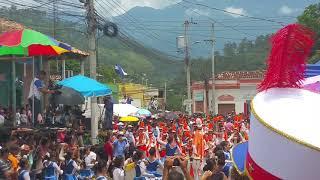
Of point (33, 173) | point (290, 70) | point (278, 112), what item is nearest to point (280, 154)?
point (278, 112)

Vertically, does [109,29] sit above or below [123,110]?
above

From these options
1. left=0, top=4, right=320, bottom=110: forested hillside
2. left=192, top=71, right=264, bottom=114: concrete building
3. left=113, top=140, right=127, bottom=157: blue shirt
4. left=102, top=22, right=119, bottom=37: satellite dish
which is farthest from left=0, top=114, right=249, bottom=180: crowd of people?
left=192, top=71, right=264, bottom=114: concrete building

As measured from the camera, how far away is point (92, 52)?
1714 cm

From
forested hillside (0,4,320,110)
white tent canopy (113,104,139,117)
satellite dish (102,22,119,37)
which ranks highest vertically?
forested hillside (0,4,320,110)

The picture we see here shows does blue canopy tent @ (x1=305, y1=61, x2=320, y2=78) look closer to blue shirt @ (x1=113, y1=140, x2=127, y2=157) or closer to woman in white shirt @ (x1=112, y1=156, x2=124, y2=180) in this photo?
woman in white shirt @ (x1=112, y1=156, x2=124, y2=180)

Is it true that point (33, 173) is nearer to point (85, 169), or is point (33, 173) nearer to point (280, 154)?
point (85, 169)

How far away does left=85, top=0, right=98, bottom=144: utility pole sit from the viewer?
16.9 m

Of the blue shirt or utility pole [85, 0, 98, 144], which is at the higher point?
utility pole [85, 0, 98, 144]

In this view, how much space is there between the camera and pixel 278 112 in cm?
296

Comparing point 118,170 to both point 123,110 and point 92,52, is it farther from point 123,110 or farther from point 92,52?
point 123,110

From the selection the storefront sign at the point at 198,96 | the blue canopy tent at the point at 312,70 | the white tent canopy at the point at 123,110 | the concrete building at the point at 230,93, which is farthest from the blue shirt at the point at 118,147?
the storefront sign at the point at 198,96

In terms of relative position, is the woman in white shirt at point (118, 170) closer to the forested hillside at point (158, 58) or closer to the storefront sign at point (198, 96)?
the forested hillside at point (158, 58)

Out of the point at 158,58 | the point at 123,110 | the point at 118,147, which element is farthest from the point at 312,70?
the point at 158,58

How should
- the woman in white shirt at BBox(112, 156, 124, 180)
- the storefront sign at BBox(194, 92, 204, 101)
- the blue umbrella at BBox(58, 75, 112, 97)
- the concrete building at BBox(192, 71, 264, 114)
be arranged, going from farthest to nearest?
the storefront sign at BBox(194, 92, 204, 101) < the concrete building at BBox(192, 71, 264, 114) < the blue umbrella at BBox(58, 75, 112, 97) < the woman in white shirt at BBox(112, 156, 124, 180)
